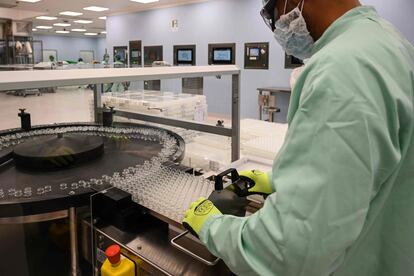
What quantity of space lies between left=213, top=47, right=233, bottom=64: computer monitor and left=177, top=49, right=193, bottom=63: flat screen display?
0.66 metres

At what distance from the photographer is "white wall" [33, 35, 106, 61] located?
722 inches

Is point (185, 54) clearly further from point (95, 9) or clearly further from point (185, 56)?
point (95, 9)

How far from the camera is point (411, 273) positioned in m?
0.70

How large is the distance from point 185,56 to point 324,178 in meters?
6.81

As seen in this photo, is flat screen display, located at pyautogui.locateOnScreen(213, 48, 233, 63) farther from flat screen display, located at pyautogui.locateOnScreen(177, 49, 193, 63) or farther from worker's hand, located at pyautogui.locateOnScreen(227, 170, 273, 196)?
worker's hand, located at pyautogui.locateOnScreen(227, 170, 273, 196)

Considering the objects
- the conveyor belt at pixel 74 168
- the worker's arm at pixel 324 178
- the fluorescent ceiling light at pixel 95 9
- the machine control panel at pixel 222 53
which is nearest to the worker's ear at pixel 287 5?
the worker's arm at pixel 324 178

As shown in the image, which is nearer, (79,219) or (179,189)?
(179,189)

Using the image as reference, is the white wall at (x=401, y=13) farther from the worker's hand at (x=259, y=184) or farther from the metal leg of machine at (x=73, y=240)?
the metal leg of machine at (x=73, y=240)

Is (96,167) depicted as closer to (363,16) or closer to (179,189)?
(179,189)

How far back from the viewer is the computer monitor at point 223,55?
6.29 meters

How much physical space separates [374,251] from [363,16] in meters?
0.49

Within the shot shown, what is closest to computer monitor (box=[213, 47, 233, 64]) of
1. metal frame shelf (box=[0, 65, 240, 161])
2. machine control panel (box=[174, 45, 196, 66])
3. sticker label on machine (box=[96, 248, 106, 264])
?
machine control panel (box=[174, 45, 196, 66])

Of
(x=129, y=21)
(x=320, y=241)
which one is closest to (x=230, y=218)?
(x=320, y=241)

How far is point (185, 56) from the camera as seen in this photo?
7047mm
